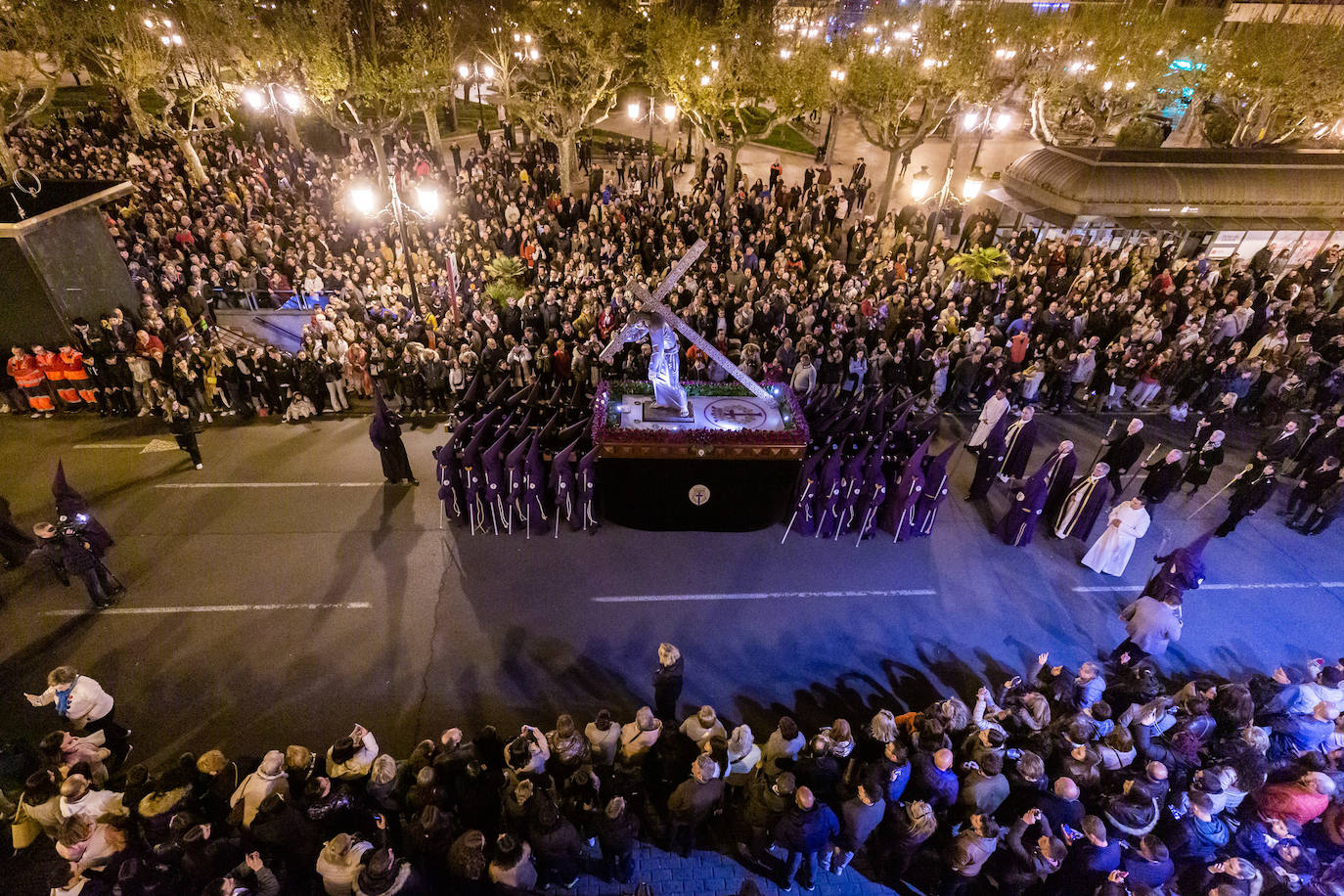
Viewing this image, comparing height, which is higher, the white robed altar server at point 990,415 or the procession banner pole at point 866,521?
the white robed altar server at point 990,415

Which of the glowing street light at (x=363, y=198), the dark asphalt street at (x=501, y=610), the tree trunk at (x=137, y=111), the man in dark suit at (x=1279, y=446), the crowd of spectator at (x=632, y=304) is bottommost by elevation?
the dark asphalt street at (x=501, y=610)

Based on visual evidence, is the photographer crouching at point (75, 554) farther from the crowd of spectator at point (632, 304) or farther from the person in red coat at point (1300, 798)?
the person in red coat at point (1300, 798)

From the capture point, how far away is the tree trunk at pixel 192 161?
21078 millimetres

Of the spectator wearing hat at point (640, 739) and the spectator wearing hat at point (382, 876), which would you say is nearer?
the spectator wearing hat at point (382, 876)

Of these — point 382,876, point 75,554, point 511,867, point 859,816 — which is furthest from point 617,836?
point 75,554

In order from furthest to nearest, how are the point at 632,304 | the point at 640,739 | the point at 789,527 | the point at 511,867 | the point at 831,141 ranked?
the point at 831,141, the point at 632,304, the point at 789,527, the point at 640,739, the point at 511,867

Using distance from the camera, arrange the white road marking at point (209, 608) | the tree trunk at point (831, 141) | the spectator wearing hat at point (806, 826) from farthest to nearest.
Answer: the tree trunk at point (831, 141), the white road marking at point (209, 608), the spectator wearing hat at point (806, 826)

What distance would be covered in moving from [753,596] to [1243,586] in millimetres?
7780

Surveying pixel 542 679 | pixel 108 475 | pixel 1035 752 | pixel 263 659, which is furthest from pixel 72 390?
pixel 1035 752

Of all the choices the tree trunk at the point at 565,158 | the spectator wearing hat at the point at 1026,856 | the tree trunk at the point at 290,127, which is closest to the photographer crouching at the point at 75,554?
the spectator wearing hat at the point at 1026,856

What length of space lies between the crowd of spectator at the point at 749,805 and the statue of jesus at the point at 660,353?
4.23 meters

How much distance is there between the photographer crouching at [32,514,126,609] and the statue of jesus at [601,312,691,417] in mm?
6951

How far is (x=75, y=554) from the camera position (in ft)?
26.7

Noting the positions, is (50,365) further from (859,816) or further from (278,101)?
(278,101)
